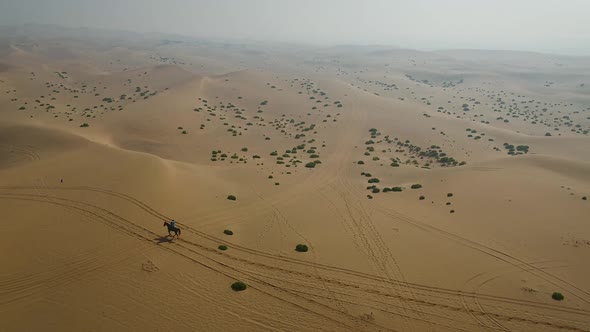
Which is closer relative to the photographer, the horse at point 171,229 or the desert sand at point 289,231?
the desert sand at point 289,231

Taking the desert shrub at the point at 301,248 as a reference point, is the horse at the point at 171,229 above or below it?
above

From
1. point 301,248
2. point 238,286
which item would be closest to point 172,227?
point 238,286

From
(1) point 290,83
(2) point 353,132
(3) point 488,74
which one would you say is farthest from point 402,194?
(3) point 488,74

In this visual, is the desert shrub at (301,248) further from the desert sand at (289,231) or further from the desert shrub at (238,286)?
the desert shrub at (238,286)

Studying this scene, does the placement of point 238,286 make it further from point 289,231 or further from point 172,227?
point 289,231

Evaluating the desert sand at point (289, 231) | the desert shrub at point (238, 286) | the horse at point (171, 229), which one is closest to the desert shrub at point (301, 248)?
the desert sand at point (289, 231)

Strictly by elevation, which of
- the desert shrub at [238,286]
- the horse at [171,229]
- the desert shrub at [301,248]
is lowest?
the desert shrub at [238,286]

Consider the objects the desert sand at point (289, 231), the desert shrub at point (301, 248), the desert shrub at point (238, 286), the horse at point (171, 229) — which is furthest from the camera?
the horse at point (171, 229)

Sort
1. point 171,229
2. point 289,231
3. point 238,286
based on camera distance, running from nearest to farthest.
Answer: point 238,286 < point 171,229 < point 289,231

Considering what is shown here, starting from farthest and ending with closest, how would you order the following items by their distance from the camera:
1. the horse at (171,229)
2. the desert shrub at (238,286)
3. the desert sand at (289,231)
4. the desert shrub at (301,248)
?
the horse at (171,229) → the desert shrub at (301,248) → the desert shrub at (238,286) → the desert sand at (289,231)

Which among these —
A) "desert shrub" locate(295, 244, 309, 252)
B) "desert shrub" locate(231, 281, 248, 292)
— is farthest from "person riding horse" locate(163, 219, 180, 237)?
"desert shrub" locate(295, 244, 309, 252)

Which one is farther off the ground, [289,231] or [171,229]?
[171,229]

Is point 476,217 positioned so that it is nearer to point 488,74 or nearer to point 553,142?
point 553,142
